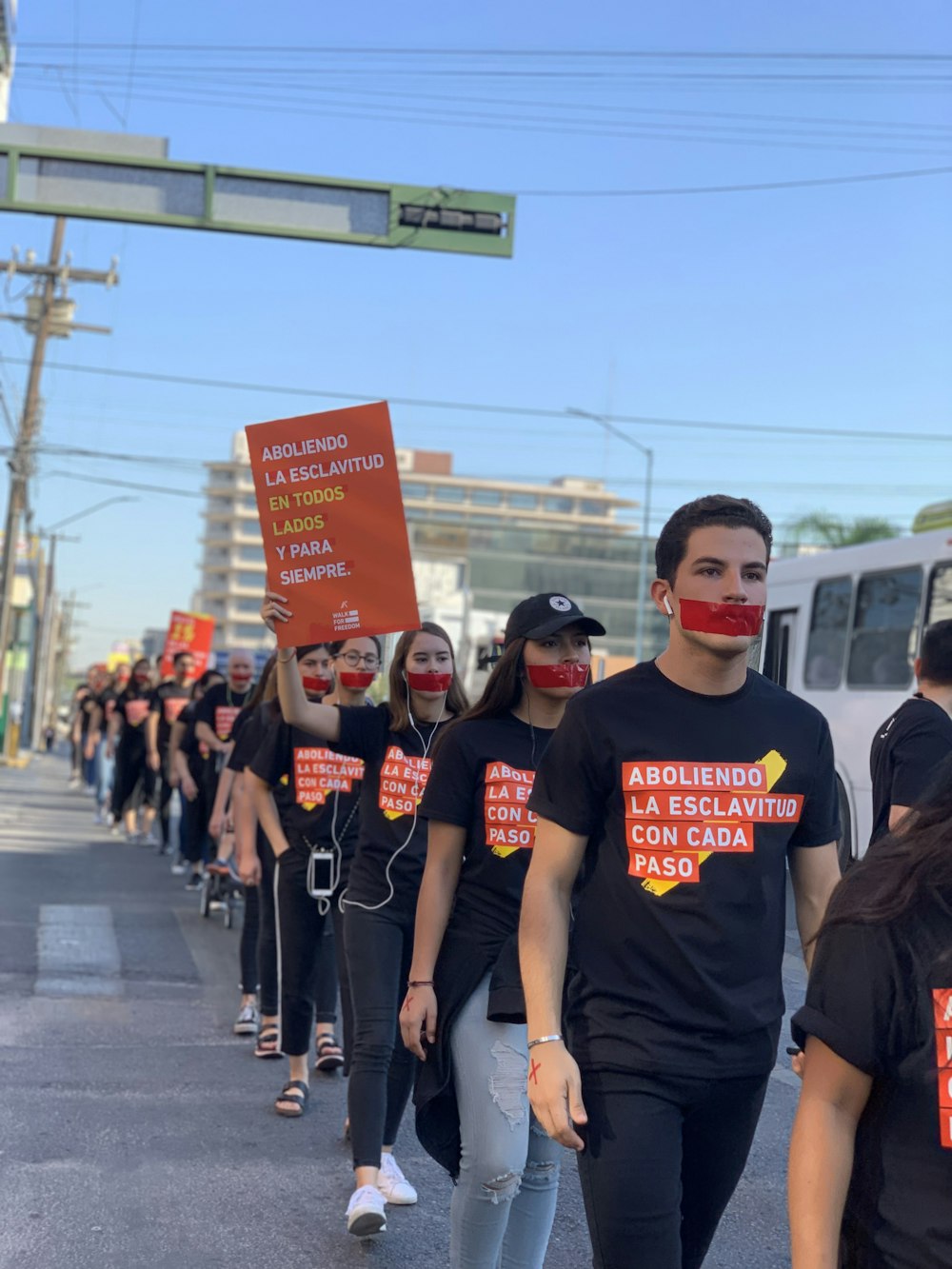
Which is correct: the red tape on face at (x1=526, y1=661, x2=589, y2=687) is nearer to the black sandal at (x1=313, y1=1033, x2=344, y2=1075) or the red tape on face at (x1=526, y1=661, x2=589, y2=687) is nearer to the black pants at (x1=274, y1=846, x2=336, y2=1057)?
the black pants at (x1=274, y1=846, x2=336, y2=1057)

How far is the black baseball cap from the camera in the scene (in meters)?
4.21

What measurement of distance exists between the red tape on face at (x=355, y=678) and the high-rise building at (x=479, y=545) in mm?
94848

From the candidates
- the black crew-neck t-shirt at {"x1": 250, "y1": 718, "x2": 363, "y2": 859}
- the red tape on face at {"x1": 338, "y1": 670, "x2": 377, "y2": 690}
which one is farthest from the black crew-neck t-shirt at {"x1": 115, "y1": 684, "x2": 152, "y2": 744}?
the red tape on face at {"x1": 338, "y1": 670, "x2": 377, "y2": 690}

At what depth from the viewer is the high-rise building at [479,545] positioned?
115 m

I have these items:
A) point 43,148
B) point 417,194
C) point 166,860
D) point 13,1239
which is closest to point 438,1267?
point 13,1239

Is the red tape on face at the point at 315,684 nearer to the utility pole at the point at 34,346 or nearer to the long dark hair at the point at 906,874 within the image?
the long dark hair at the point at 906,874

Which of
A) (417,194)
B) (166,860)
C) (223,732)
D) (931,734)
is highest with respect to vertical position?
A: (417,194)

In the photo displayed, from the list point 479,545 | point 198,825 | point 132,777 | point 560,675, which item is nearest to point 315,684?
point 560,675

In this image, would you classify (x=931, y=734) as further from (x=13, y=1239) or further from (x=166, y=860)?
(x=166, y=860)

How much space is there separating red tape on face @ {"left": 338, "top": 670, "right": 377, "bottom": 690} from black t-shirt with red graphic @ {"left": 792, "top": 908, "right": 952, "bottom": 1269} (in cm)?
449

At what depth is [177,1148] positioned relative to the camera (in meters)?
6.14

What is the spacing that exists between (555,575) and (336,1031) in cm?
11217

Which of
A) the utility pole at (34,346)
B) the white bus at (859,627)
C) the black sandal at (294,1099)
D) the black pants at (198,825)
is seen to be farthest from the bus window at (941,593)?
the utility pole at (34,346)

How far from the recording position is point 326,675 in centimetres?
807
